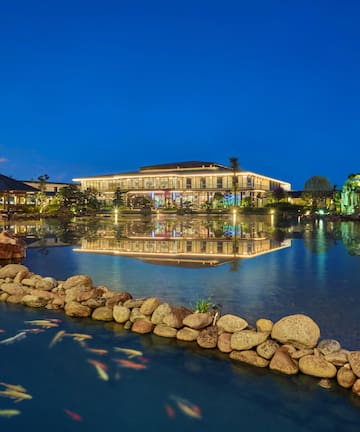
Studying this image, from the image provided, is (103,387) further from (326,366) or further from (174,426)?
(326,366)

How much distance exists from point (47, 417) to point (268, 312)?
151 inches

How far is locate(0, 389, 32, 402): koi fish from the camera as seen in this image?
13.9 feet

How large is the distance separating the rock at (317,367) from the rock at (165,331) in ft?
6.04

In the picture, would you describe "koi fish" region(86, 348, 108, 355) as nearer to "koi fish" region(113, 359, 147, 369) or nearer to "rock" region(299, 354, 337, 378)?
"koi fish" region(113, 359, 147, 369)

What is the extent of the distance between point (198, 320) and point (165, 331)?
0.51 m

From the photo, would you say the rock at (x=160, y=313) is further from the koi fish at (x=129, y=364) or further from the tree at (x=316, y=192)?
the tree at (x=316, y=192)

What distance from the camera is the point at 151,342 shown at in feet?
18.5

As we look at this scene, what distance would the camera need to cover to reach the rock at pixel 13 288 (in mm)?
7865

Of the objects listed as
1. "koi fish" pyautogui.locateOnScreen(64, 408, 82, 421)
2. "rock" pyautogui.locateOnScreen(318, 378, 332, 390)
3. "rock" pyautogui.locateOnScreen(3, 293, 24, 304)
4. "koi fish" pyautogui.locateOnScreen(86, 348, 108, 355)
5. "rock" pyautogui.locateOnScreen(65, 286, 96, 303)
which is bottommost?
"koi fish" pyautogui.locateOnScreen(64, 408, 82, 421)

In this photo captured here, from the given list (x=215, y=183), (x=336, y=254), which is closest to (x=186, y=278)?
(x=336, y=254)

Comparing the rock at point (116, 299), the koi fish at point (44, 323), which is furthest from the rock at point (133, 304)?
the koi fish at point (44, 323)

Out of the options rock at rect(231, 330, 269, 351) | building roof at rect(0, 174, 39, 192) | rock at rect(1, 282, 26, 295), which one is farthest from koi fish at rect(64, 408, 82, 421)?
building roof at rect(0, 174, 39, 192)

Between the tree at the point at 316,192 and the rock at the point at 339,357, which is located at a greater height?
the tree at the point at 316,192

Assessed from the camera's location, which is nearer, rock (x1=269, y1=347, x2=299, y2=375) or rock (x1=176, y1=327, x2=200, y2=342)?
rock (x1=269, y1=347, x2=299, y2=375)
